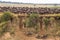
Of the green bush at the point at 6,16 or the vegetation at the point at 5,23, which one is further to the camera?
the green bush at the point at 6,16

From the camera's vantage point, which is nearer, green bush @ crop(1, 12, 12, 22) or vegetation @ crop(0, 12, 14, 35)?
vegetation @ crop(0, 12, 14, 35)

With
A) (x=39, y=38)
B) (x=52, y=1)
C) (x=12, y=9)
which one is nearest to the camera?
(x=39, y=38)

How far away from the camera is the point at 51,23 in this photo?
16.1 metres

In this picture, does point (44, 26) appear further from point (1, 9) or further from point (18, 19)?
point (1, 9)

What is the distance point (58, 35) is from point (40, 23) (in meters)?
1.34

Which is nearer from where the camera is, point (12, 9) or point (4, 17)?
point (4, 17)

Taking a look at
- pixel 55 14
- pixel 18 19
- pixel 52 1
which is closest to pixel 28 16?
pixel 18 19

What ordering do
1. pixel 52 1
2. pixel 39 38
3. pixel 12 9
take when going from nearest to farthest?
pixel 39 38, pixel 12 9, pixel 52 1

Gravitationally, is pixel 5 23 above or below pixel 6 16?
below

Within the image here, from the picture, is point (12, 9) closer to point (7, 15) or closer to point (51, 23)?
point (7, 15)

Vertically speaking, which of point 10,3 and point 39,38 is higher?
point 10,3

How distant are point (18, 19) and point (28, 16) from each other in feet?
2.02

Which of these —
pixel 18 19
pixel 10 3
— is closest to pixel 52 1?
pixel 10 3

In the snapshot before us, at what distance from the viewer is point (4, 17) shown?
15914mm
